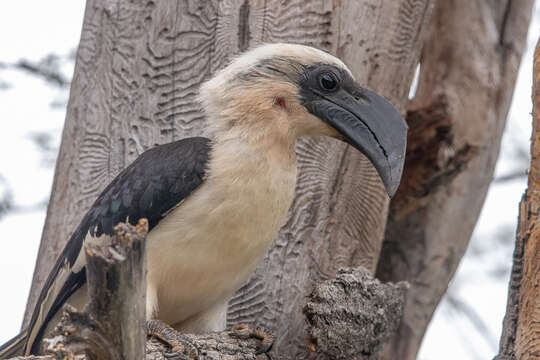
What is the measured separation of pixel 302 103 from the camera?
3.47 meters

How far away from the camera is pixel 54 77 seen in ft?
19.0

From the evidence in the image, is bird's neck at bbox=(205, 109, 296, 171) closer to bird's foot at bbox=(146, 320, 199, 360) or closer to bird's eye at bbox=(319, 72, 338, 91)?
bird's eye at bbox=(319, 72, 338, 91)

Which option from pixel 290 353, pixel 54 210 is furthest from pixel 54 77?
pixel 290 353

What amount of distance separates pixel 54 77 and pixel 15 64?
32 centimetres

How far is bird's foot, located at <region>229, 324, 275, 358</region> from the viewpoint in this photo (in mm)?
3391

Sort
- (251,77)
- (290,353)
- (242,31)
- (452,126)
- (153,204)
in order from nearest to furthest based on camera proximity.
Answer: (153,204) < (251,77) < (290,353) < (242,31) < (452,126)

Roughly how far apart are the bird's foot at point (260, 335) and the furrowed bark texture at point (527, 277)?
0.96 m

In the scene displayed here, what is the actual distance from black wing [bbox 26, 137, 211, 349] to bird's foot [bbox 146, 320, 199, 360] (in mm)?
415

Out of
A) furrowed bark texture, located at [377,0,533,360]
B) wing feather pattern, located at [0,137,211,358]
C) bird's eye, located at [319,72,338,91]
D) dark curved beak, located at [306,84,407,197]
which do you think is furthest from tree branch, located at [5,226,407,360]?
furrowed bark texture, located at [377,0,533,360]

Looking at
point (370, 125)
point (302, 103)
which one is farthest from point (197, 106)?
point (370, 125)

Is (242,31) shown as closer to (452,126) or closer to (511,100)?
(452,126)

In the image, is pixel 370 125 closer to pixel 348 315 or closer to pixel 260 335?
pixel 348 315

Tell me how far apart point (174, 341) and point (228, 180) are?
0.68 metres

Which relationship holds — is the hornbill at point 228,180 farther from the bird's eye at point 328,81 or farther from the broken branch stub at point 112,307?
the broken branch stub at point 112,307
